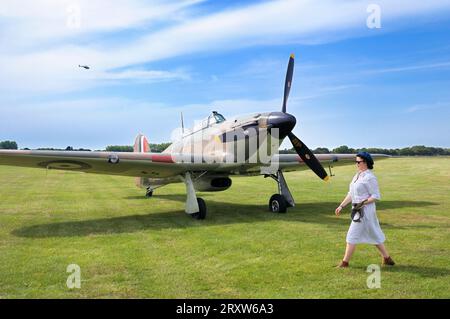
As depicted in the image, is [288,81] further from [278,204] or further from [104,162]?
[104,162]

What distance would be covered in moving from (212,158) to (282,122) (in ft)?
7.92

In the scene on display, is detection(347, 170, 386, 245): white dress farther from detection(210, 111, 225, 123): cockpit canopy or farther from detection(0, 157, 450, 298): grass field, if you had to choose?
detection(210, 111, 225, 123): cockpit canopy

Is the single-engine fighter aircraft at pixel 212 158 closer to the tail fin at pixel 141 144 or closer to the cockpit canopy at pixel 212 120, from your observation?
the cockpit canopy at pixel 212 120

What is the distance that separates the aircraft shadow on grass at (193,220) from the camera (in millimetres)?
9820

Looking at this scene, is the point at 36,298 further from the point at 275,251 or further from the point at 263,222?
the point at 263,222

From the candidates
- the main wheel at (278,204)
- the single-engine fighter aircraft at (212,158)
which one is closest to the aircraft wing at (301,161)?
the single-engine fighter aircraft at (212,158)

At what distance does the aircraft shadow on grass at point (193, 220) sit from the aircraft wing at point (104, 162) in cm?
142

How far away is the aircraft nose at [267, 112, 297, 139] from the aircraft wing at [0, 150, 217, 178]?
226 cm

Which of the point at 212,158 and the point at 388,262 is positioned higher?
the point at 212,158

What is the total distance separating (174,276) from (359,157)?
3.37m

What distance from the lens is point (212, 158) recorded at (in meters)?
12.0

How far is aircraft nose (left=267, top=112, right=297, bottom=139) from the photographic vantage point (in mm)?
10883

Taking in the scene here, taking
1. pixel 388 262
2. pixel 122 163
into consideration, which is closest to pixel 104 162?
pixel 122 163

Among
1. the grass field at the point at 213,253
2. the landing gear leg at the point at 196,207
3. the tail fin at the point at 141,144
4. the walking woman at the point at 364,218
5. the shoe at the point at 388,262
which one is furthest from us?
the tail fin at the point at 141,144
